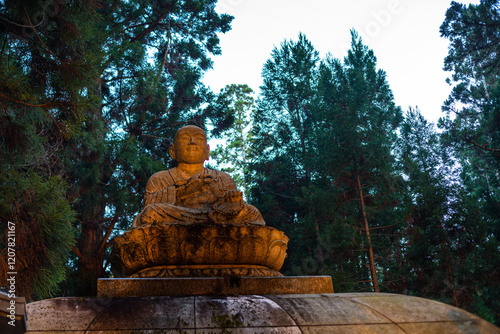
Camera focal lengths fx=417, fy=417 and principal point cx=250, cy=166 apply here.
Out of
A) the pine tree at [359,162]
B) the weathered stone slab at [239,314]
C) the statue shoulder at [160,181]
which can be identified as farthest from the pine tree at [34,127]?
the pine tree at [359,162]

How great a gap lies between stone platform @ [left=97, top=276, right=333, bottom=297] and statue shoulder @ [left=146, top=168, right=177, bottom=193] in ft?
7.03

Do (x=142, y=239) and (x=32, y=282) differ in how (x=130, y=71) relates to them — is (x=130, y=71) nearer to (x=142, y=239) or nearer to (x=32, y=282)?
(x=32, y=282)

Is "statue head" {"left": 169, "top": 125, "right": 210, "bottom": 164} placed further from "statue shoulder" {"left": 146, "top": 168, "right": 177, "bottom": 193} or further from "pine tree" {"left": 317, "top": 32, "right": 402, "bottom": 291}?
"pine tree" {"left": 317, "top": 32, "right": 402, "bottom": 291}

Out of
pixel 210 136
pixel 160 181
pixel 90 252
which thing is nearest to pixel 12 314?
pixel 160 181

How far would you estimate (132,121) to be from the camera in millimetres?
12609

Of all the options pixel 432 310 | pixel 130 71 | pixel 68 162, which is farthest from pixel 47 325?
pixel 130 71

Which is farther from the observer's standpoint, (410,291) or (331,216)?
(331,216)

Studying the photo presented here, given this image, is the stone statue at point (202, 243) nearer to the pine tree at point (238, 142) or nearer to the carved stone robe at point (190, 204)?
the carved stone robe at point (190, 204)

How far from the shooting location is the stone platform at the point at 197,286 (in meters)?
3.29

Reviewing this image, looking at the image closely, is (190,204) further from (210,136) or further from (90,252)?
(210,136)

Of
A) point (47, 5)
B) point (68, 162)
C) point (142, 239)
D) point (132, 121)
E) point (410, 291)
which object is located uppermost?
point (132, 121)

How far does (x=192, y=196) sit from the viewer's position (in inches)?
193

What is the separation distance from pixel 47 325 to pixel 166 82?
1282 centimetres

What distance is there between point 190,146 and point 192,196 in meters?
1.12
